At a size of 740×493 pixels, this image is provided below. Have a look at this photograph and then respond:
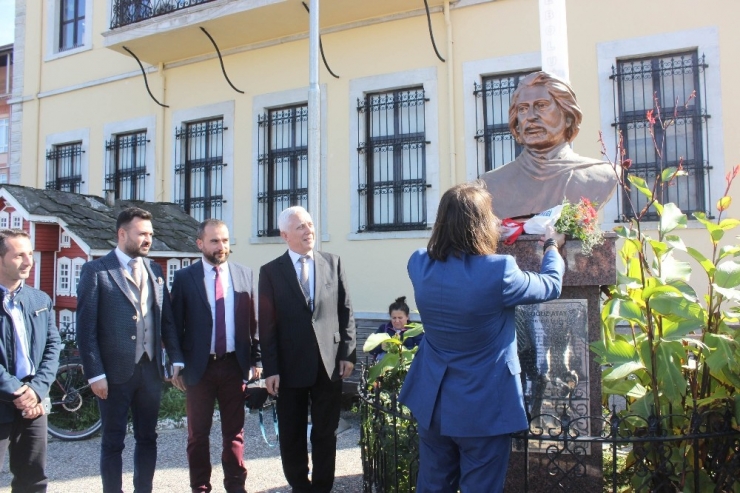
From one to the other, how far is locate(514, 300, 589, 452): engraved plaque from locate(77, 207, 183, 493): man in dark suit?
2.06 m

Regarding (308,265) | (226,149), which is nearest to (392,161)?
(226,149)

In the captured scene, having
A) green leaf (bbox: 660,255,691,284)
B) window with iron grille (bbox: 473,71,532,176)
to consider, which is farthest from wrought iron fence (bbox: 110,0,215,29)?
green leaf (bbox: 660,255,691,284)

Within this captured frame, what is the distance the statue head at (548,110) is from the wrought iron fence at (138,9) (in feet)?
27.3

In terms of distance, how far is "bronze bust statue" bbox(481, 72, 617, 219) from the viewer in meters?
3.59

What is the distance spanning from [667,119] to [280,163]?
5.51m

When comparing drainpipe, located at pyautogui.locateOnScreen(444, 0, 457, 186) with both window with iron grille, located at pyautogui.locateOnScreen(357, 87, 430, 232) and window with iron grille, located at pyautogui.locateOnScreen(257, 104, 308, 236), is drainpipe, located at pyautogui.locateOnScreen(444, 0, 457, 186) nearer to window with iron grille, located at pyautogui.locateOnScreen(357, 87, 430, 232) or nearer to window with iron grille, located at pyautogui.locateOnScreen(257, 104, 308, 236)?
window with iron grille, located at pyautogui.locateOnScreen(357, 87, 430, 232)

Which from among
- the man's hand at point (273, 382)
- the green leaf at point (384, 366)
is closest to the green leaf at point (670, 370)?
the green leaf at point (384, 366)

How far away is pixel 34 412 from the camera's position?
3314 millimetres

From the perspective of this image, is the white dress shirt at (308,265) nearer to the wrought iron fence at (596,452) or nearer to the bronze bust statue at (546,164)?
the wrought iron fence at (596,452)

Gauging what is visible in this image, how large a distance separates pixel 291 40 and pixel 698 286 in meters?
6.67

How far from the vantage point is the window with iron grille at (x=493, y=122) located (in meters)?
8.62

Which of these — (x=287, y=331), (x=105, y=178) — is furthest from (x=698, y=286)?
(x=105, y=178)

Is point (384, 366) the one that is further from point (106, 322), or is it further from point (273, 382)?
point (106, 322)

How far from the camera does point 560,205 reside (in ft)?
11.1
